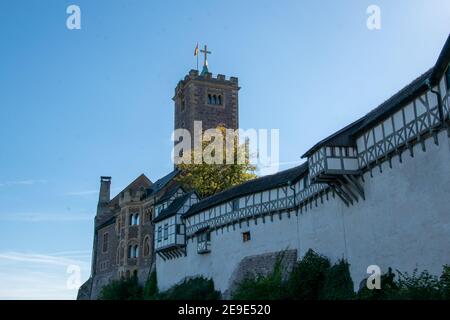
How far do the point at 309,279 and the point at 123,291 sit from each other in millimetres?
24438

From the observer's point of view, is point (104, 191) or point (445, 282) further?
point (104, 191)

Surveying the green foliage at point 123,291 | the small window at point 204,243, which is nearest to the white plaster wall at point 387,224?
the small window at point 204,243

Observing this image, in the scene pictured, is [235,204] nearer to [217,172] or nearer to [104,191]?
[217,172]

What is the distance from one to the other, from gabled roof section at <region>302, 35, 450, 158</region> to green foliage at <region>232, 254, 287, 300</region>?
22.7 ft

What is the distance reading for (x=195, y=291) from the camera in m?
36.0

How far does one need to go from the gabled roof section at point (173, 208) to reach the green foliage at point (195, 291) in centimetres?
636

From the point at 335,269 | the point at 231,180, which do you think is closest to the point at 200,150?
the point at 231,180

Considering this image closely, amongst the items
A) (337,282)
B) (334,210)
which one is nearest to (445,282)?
(337,282)

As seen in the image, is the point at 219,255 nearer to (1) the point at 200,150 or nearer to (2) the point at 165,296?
(2) the point at 165,296

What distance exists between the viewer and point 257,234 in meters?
32.7

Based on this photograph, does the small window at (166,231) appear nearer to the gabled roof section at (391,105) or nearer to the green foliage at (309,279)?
the green foliage at (309,279)

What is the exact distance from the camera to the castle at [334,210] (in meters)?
18.8

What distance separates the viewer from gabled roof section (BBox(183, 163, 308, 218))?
30.5 m
